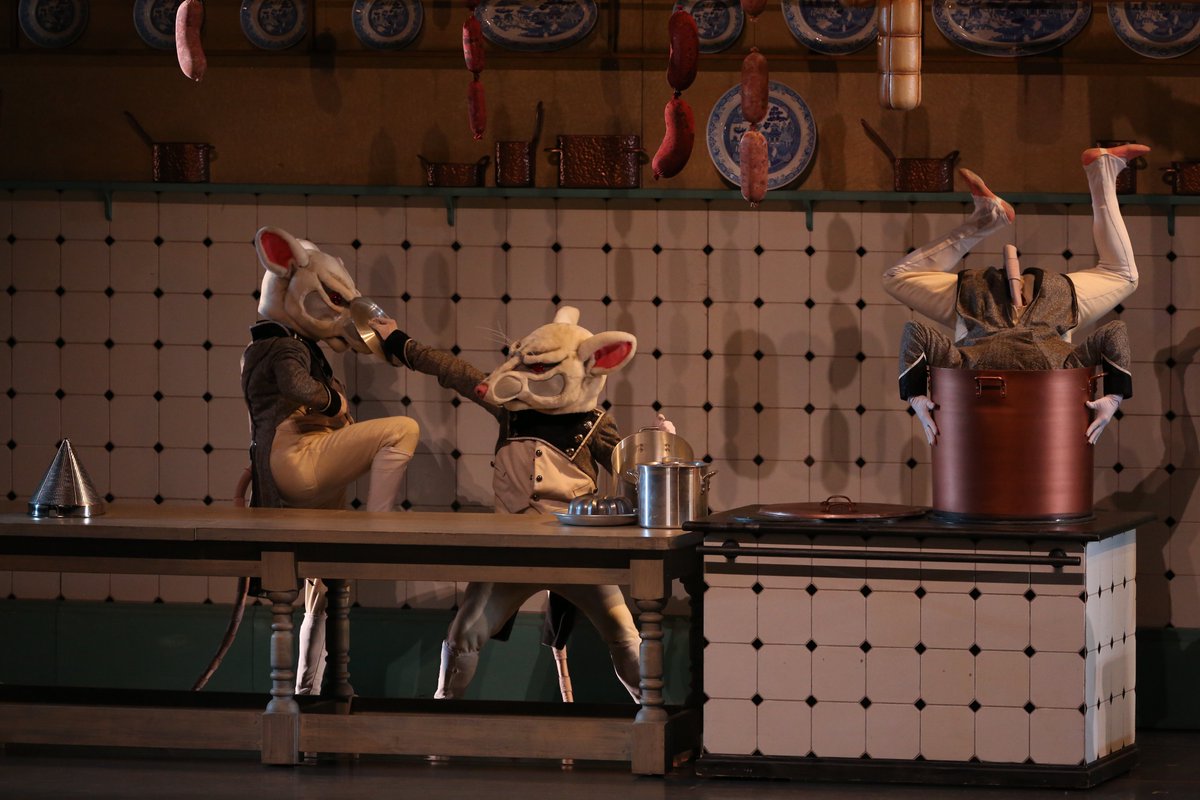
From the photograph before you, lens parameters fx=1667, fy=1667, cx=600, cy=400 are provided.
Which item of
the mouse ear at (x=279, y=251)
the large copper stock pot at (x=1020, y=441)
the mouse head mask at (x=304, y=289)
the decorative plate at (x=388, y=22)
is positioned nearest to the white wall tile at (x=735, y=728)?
the large copper stock pot at (x=1020, y=441)

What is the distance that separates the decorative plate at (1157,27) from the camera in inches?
224

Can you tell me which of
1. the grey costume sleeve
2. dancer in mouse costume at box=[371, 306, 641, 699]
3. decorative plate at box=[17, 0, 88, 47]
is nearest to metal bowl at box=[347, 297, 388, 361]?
the grey costume sleeve

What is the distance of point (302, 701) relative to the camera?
486cm

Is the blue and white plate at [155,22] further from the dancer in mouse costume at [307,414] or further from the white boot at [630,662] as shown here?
the white boot at [630,662]

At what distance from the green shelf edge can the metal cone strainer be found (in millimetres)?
1418

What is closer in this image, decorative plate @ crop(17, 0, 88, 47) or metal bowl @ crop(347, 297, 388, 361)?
metal bowl @ crop(347, 297, 388, 361)

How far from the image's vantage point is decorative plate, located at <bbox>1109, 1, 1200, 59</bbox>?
569 centimetres

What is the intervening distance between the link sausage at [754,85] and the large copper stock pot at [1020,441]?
93 centimetres

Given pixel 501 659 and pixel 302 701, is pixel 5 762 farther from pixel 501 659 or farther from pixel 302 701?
pixel 501 659

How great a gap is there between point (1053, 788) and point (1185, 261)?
6.92 feet

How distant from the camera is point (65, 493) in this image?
4.82m

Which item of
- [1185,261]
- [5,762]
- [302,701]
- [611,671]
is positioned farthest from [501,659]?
[1185,261]

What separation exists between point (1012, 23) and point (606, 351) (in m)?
1.90

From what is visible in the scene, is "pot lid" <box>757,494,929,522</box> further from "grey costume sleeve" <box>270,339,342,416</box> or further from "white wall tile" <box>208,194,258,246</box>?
"white wall tile" <box>208,194,258,246</box>
